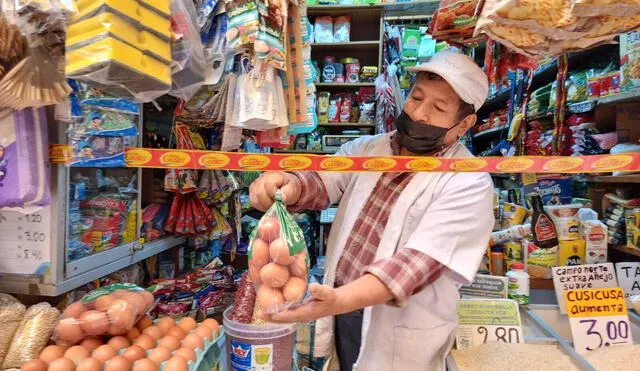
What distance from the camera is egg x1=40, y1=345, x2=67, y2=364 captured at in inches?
43.8

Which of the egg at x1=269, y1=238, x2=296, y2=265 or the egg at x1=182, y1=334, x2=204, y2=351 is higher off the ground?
the egg at x1=269, y1=238, x2=296, y2=265

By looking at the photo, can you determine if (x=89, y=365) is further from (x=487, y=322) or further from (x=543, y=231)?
(x=543, y=231)

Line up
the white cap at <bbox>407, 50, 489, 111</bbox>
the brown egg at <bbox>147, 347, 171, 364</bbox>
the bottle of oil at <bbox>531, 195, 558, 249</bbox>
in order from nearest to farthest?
1. the brown egg at <bbox>147, 347, 171, 364</bbox>
2. the white cap at <bbox>407, 50, 489, 111</bbox>
3. the bottle of oil at <bbox>531, 195, 558, 249</bbox>

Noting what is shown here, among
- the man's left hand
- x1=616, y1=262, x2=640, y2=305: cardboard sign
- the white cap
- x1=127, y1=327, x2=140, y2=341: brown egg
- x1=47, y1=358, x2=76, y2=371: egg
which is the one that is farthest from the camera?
x1=616, y1=262, x2=640, y2=305: cardboard sign

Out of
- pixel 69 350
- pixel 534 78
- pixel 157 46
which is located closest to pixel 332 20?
pixel 534 78

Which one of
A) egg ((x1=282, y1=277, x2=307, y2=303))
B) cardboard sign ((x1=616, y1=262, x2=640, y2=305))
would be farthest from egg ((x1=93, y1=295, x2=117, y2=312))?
cardboard sign ((x1=616, y1=262, x2=640, y2=305))

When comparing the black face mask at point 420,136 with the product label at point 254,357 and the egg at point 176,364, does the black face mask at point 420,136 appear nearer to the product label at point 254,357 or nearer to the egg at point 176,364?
the product label at point 254,357

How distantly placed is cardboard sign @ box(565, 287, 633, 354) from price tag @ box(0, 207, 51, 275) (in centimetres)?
203

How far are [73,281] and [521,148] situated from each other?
3.42 metres

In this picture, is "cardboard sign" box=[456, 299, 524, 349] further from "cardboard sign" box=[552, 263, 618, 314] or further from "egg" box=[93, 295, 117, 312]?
"egg" box=[93, 295, 117, 312]

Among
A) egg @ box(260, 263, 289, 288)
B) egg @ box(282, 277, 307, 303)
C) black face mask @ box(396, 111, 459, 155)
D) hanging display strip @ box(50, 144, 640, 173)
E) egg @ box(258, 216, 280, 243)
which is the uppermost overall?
black face mask @ box(396, 111, 459, 155)

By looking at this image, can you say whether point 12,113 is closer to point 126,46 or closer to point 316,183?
point 126,46

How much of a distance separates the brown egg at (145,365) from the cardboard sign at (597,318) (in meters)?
1.52

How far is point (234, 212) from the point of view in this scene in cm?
320
